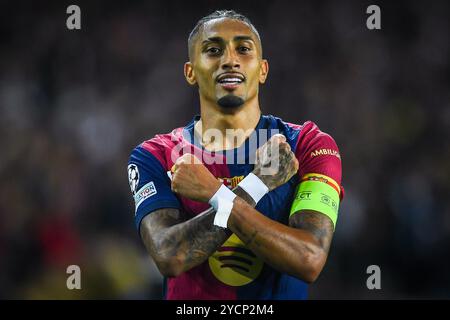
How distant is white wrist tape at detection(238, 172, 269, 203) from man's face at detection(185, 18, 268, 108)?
58 cm

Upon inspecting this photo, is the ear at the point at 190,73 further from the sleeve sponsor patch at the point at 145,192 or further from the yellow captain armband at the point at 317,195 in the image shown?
the yellow captain armband at the point at 317,195

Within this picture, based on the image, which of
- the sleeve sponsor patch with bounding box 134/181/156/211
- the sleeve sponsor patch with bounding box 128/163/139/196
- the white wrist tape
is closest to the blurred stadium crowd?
the sleeve sponsor patch with bounding box 128/163/139/196

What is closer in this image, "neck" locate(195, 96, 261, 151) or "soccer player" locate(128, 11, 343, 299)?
"soccer player" locate(128, 11, 343, 299)

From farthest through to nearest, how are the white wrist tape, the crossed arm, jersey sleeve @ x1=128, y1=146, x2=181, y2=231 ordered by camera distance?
jersey sleeve @ x1=128, y1=146, x2=181, y2=231, the white wrist tape, the crossed arm

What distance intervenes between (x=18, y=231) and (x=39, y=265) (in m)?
0.47

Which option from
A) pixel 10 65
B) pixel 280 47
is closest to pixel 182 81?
pixel 280 47

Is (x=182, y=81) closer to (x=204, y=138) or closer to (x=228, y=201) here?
(x=204, y=138)

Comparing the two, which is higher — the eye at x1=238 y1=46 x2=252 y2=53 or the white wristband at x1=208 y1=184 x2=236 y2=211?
the eye at x1=238 y1=46 x2=252 y2=53

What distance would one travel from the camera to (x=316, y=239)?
3.30 m

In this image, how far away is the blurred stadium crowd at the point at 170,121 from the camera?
6.95 m

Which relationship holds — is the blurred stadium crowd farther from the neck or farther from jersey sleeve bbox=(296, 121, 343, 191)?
jersey sleeve bbox=(296, 121, 343, 191)

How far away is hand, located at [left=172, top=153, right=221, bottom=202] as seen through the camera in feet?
10.9

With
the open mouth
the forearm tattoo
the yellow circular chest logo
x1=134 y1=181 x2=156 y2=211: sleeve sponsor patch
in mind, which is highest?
the open mouth

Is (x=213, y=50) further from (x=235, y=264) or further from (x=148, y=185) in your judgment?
(x=235, y=264)
